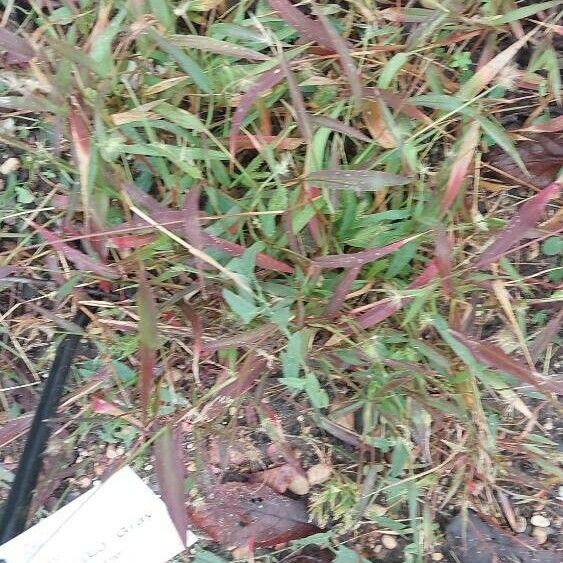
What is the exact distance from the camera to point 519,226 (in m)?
0.92

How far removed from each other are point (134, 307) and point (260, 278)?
20cm

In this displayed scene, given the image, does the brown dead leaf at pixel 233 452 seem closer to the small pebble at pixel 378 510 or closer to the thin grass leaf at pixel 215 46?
the small pebble at pixel 378 510

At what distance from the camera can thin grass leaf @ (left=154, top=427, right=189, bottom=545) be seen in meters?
0.97

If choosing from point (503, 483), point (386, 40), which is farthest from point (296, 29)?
point (503, 483)

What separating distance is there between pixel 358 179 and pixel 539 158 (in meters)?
0.31

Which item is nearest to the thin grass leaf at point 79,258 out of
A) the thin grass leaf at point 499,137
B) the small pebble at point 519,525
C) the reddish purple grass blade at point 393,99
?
the reddish purple grass blade at point 393,99

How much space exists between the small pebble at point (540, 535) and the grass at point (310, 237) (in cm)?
4

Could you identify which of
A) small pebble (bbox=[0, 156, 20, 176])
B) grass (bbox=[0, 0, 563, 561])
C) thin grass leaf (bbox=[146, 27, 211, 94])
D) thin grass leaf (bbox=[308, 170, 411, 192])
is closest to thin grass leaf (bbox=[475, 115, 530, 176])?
grass (bbox=[0, 0, 563, 561])

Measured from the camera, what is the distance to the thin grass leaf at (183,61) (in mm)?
919

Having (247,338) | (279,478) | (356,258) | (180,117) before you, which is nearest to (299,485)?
(279,478)

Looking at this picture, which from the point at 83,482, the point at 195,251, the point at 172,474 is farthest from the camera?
the point at 83,482

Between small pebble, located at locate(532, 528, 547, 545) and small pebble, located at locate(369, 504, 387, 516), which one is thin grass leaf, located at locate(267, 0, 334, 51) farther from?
small pebble, located at locate(532, 528, 547, 545)

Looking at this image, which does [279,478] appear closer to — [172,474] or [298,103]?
[172,474]

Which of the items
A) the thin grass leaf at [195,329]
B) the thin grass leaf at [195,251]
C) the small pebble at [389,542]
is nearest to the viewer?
the thin grass leaf at [195,251]
